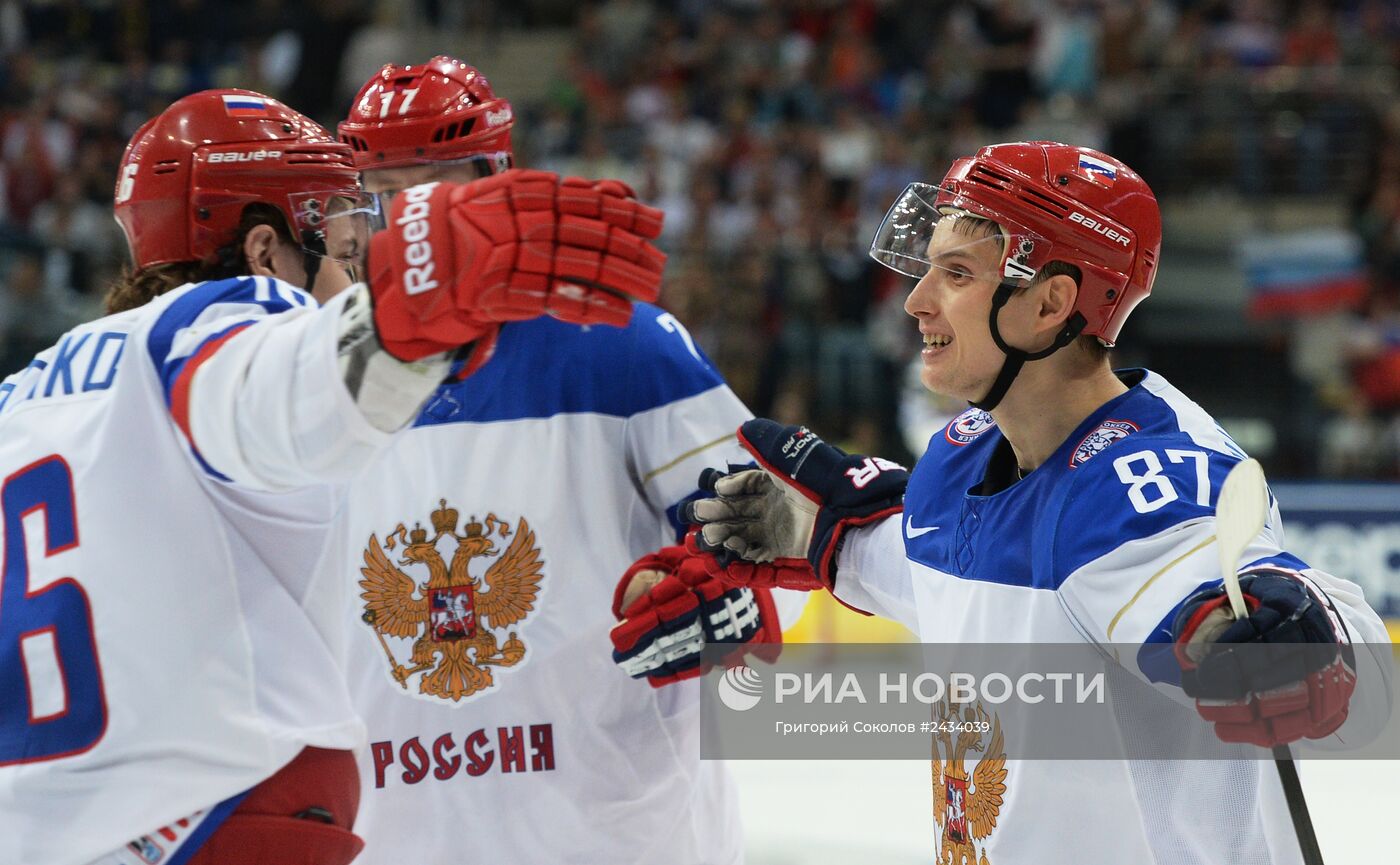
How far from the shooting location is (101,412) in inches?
83.0

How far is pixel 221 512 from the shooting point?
7.03 feet

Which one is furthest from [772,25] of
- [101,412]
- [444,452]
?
[101,412]

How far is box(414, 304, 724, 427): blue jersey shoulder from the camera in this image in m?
2.89

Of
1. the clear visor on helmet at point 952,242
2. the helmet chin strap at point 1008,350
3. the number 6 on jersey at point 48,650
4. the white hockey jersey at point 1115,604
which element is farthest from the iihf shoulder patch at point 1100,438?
the number 6 on jersey at point 48,650

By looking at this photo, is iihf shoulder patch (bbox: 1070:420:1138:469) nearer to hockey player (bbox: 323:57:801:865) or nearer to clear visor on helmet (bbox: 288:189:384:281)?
hockey player (bbox: 323:57:801:865)

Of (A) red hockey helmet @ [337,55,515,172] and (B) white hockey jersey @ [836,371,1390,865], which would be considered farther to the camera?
(A) red hockey helmet @ [337,55,515,172]

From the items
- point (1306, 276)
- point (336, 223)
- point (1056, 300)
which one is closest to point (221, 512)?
point (336, 223)

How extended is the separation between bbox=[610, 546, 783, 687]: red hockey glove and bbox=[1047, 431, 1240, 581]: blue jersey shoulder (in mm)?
740

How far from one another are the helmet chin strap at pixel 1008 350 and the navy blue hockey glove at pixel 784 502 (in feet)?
1.13

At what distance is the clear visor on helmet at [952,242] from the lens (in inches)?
99.3

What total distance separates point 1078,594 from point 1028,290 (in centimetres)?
55

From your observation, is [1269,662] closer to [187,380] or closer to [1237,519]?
[1237,519]

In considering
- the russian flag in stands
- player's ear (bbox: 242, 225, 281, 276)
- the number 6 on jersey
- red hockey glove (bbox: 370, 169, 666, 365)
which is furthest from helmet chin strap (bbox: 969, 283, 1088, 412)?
the russian flag in stands

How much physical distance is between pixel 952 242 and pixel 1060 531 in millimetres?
558
